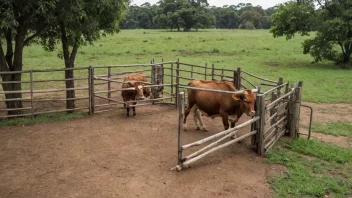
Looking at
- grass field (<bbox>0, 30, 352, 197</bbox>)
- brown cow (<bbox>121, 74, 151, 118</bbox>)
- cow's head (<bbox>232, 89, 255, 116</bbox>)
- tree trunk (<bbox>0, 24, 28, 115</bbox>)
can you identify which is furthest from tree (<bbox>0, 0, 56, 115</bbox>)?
cow's head (<bbox>232, 89, 255, 116</bbox>)

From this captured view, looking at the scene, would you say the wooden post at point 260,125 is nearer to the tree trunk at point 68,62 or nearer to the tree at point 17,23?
the tree at point 17,23

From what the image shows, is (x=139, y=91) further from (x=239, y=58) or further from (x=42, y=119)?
(x=239, y=58)

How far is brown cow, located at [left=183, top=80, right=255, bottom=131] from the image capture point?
7.05 m

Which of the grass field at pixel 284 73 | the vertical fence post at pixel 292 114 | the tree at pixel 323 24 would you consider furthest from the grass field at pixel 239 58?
the vertical fence post at pixel 292 114

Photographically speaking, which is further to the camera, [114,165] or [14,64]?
[14,64]

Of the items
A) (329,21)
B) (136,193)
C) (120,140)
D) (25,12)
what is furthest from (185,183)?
(329,21)

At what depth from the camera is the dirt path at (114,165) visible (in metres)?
5.35

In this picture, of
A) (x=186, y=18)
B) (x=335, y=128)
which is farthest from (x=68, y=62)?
(x=186, y=18)

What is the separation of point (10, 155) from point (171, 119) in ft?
14.4

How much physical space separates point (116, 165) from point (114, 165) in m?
0.04

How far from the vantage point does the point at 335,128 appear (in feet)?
30.8

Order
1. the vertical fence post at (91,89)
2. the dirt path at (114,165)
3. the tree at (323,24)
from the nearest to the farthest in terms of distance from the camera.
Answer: the dirt path at (114,165), the vertical fence post at (91,89), the tree at (323,24)

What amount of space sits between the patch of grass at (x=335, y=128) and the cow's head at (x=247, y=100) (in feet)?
10.6

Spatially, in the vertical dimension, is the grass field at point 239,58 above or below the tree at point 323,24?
below
